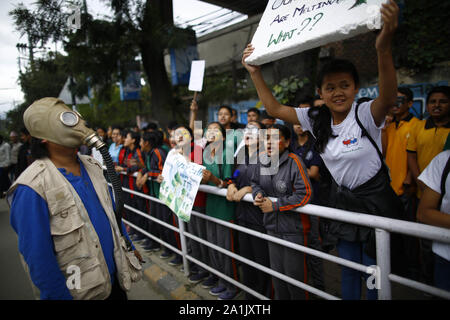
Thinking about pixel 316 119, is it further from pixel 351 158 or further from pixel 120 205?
pixel 120 205

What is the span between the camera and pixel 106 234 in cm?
171

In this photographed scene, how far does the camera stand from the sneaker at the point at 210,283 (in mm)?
3062

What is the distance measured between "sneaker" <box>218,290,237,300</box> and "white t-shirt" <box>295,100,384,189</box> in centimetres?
178

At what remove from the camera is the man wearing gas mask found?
54.9 inches

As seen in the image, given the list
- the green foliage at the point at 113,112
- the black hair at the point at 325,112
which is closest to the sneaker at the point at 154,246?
the black hair at the point at 325,112

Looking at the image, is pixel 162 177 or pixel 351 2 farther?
pixel 162 177

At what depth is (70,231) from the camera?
149 cm

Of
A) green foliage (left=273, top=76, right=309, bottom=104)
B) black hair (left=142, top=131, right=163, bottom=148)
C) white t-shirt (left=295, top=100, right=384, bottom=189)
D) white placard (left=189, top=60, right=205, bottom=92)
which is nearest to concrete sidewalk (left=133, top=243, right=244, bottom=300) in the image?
black hair (left=142, top=131, right=163, bottom=148)

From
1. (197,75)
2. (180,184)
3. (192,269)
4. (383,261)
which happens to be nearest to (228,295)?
(192,269)

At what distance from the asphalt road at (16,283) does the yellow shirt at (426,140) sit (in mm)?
3399

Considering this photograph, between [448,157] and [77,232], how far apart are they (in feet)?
7.31

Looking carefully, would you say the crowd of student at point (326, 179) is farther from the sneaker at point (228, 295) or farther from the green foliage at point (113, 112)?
the green foliage at point (113, 112)

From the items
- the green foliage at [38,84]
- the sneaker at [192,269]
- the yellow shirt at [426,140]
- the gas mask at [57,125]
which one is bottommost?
the sneaker at [192,269]
